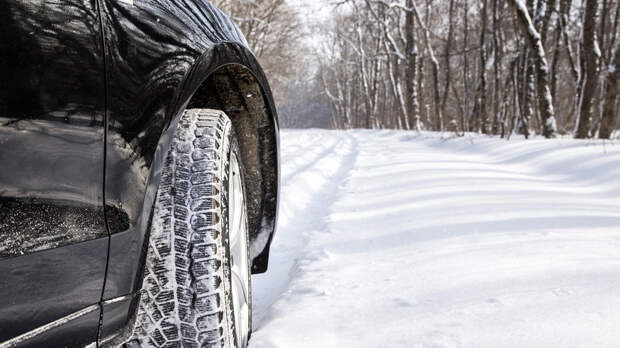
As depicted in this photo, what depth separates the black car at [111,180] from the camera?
1.82ft

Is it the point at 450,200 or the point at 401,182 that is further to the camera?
the point at 401,182

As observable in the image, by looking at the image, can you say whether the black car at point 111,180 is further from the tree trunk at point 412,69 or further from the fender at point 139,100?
the tree trunk at point 412,69

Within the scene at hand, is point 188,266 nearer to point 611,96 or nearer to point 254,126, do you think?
point 254,126

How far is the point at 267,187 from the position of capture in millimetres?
1595

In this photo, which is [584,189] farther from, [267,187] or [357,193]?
[267,187]

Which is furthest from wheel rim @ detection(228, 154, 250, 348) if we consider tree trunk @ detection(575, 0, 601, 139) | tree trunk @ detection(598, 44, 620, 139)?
tree trunk @ detection(575, 0, 601, 139)

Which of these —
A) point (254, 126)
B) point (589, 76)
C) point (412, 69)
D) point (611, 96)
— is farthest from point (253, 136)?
point (412, 69)

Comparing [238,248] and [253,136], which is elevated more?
[253,136]

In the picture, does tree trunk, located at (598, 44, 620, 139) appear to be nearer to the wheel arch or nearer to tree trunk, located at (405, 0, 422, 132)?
tree trunk, located at (405, 0, 422, 132)

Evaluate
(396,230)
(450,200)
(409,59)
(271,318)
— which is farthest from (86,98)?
(409,59)

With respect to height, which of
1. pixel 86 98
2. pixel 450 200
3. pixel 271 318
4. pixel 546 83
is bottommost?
pixel 271 318

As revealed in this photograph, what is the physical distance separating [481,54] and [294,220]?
42.3ft

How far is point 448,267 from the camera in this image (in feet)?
5.48

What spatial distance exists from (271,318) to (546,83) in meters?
8.82
